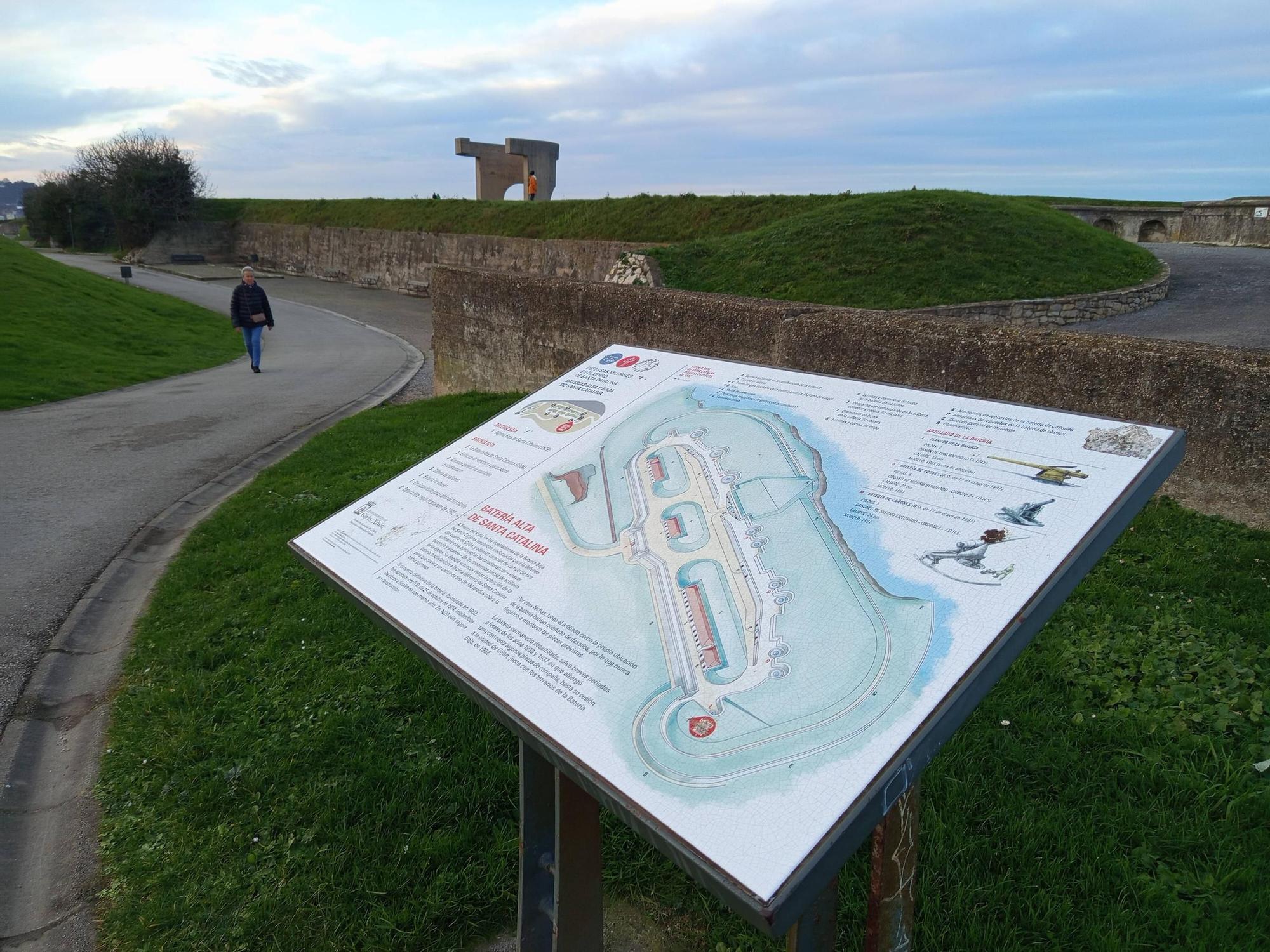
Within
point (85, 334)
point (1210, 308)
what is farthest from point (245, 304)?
point (1210, 308)

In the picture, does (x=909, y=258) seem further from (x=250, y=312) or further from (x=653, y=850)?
(x=653, y=850)

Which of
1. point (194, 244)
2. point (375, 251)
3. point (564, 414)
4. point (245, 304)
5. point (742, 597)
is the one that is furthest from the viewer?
point (194, 244)

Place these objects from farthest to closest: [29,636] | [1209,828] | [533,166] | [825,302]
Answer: [533,166]
[825,302]
[29,636]
[1209,828]

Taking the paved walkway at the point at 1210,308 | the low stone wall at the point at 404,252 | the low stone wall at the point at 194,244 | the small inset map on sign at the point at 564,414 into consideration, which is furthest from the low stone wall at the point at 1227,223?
the low stone wall at the point at 194,244

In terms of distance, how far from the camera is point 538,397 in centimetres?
329

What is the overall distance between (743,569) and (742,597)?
3.9 inches

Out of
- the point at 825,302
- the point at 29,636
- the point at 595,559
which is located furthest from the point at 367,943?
the point at 825,302

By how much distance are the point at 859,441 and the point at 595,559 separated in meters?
0.79

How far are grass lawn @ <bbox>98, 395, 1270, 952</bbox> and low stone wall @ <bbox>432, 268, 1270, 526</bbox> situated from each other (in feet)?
1.12

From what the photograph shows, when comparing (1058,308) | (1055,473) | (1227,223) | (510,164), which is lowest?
(1058,308)

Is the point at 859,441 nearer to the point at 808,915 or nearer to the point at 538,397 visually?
the point at 808,915

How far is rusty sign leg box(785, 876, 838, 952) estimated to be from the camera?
1.74 m

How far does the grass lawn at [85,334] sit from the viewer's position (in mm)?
12914

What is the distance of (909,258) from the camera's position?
12461 millimetres
